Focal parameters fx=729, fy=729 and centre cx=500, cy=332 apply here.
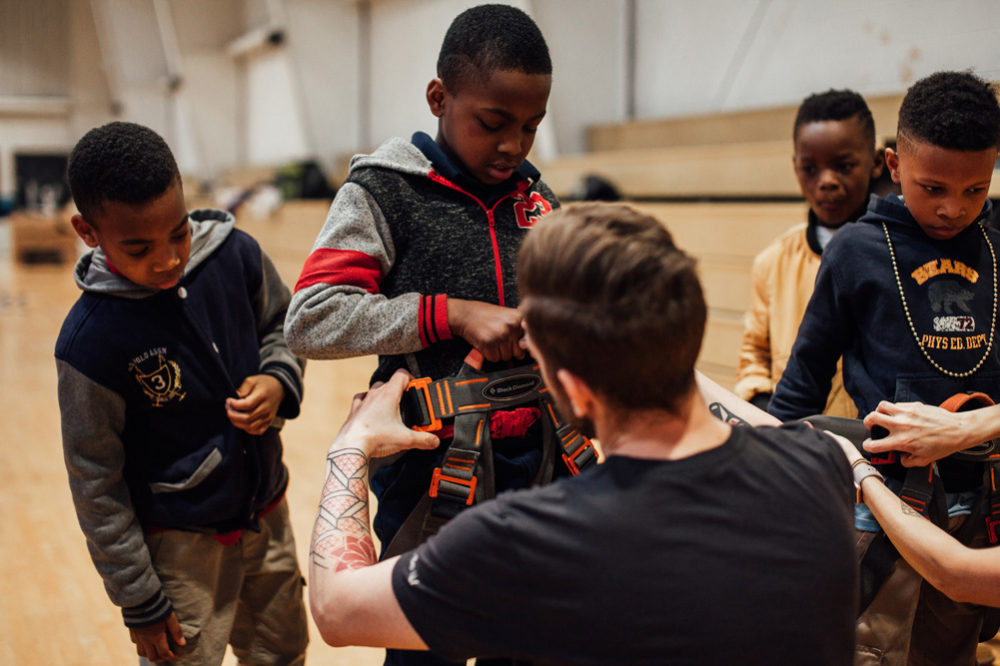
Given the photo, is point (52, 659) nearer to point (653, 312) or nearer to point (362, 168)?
point (362, 168)

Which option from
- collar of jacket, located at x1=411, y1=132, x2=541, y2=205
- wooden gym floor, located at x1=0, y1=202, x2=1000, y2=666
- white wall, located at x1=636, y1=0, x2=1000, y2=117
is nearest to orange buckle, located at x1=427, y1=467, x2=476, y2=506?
collar of jacket, located at x1=411, y1=132, x2=541, y2=205

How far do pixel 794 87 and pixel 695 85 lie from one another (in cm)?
83

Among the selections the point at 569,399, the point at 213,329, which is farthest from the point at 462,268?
the point at 213,329

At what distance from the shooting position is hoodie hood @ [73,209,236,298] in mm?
1395

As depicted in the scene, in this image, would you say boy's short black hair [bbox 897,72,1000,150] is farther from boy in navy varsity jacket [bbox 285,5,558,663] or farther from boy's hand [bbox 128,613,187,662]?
boy's hand [bbox 128,613,187,662]

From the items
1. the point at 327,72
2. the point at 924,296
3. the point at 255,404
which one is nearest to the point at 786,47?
the point at 924,296

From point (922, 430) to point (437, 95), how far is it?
100 cm

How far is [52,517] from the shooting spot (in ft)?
10.6

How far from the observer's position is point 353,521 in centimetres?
103

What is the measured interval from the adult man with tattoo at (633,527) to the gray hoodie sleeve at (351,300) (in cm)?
31

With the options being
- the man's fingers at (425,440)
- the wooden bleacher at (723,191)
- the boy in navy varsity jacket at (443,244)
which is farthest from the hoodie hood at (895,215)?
the wooden bleacher at (723,191)

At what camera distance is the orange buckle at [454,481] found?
1.11 metres

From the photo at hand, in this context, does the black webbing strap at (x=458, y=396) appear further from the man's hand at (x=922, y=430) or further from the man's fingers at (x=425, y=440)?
the man's hand at (x=922, y=430)

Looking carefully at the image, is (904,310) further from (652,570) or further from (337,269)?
(337,269)
